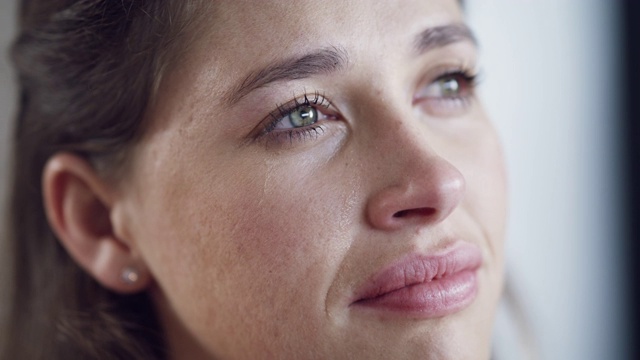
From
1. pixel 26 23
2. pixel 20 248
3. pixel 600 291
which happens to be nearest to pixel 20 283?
pixel 20 248

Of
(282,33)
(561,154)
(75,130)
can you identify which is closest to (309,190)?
(282,33)

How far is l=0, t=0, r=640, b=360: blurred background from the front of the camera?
1.78 metres

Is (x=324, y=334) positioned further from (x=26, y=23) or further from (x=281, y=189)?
(x=26, y=23)

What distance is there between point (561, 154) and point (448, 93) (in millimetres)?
804

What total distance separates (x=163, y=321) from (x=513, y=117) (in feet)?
3.56

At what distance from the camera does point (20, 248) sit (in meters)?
1.40

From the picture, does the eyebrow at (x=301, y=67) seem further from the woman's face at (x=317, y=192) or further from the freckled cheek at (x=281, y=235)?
the freckled cheek at (x=281, y=235)

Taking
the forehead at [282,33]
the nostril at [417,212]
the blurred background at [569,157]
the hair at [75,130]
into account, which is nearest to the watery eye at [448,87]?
the forehead at [282,33]

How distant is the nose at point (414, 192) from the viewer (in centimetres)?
95

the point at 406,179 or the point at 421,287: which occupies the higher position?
the point at 406,179

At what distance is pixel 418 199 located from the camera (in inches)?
37.5

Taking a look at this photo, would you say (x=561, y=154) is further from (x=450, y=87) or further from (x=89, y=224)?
(x=89, y=224)

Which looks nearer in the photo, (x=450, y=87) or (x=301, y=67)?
(x=301, y=67)

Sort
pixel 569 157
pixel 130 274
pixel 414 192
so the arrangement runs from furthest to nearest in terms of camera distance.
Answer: pixel 569 157 → pixel 130 274 → pixel 414 192
